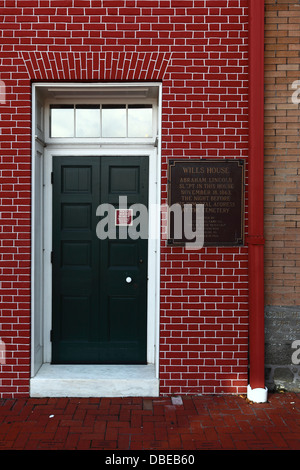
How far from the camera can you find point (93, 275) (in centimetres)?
518

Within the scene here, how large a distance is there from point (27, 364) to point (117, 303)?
1.18m

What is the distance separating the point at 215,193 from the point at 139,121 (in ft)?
4.27

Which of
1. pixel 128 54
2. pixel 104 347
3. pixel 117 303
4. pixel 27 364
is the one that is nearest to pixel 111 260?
pixel 117 303

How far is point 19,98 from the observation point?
4.68 meters

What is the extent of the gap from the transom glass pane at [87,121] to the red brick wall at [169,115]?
0.58 m

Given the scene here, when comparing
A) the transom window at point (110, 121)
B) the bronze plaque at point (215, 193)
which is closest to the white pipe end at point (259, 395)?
the bronze plaque at point (215, 193)

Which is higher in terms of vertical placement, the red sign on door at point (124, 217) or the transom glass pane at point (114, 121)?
the transom glass pane at point (114, 121)

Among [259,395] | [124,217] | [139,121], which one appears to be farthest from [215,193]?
[259,395]

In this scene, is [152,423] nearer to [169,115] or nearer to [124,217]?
[124,217]

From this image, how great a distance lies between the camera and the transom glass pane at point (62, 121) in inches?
A: 205

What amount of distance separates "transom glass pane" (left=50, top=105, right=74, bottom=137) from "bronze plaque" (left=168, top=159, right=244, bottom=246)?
4.70 ft

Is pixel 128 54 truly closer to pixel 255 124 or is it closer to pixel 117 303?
pixel 255 124

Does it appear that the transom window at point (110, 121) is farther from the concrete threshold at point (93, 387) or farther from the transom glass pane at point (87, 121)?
the concrete threshold at point (93, 387)

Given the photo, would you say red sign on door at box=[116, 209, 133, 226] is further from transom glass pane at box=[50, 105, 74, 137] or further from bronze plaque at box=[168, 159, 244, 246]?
transom glass pane at box=[50, 105, 74, 137]
